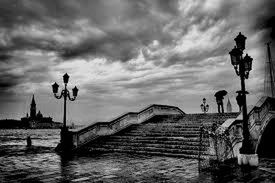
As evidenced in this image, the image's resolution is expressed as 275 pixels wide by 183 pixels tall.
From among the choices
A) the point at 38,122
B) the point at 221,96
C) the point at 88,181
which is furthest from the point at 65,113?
the point at 38,122

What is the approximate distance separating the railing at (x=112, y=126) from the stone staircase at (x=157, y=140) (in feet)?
1.05

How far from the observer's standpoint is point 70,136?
13328 mm

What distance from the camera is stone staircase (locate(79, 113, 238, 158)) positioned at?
10.8 m

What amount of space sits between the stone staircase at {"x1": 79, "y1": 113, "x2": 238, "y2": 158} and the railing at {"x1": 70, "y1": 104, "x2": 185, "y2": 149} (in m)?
0.32

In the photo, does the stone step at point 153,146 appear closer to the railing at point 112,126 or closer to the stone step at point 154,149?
the stone step at point 154,149

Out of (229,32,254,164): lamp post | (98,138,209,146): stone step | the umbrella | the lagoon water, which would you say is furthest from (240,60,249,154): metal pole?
the umbrella

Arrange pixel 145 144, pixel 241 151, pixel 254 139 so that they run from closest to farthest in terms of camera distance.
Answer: pixel 241 151
pixel 254 139
pixel 145 144

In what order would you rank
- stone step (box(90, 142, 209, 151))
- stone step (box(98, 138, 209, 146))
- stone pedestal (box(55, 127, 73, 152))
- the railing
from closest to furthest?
stone step (box(90, 142, 209, 151)) → stone step (box(98, 138, 209, 146)) → stone pedestal (box(55, 127, 73, 152)) → the railing

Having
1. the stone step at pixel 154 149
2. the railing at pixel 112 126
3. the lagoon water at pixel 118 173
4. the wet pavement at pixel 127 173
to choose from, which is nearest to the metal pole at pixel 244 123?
the wet pavement at pixel 127 173

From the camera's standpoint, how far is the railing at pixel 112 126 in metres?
13.4

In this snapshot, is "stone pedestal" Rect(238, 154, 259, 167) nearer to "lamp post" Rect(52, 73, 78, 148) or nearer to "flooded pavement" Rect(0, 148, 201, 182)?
"flooded pavement" Rect(0, 148, 201, 182)

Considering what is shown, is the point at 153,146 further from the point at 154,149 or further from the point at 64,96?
the point at 64,96

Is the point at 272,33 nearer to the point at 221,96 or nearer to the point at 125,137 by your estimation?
the point at 125,137

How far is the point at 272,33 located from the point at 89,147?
33.9 feet
